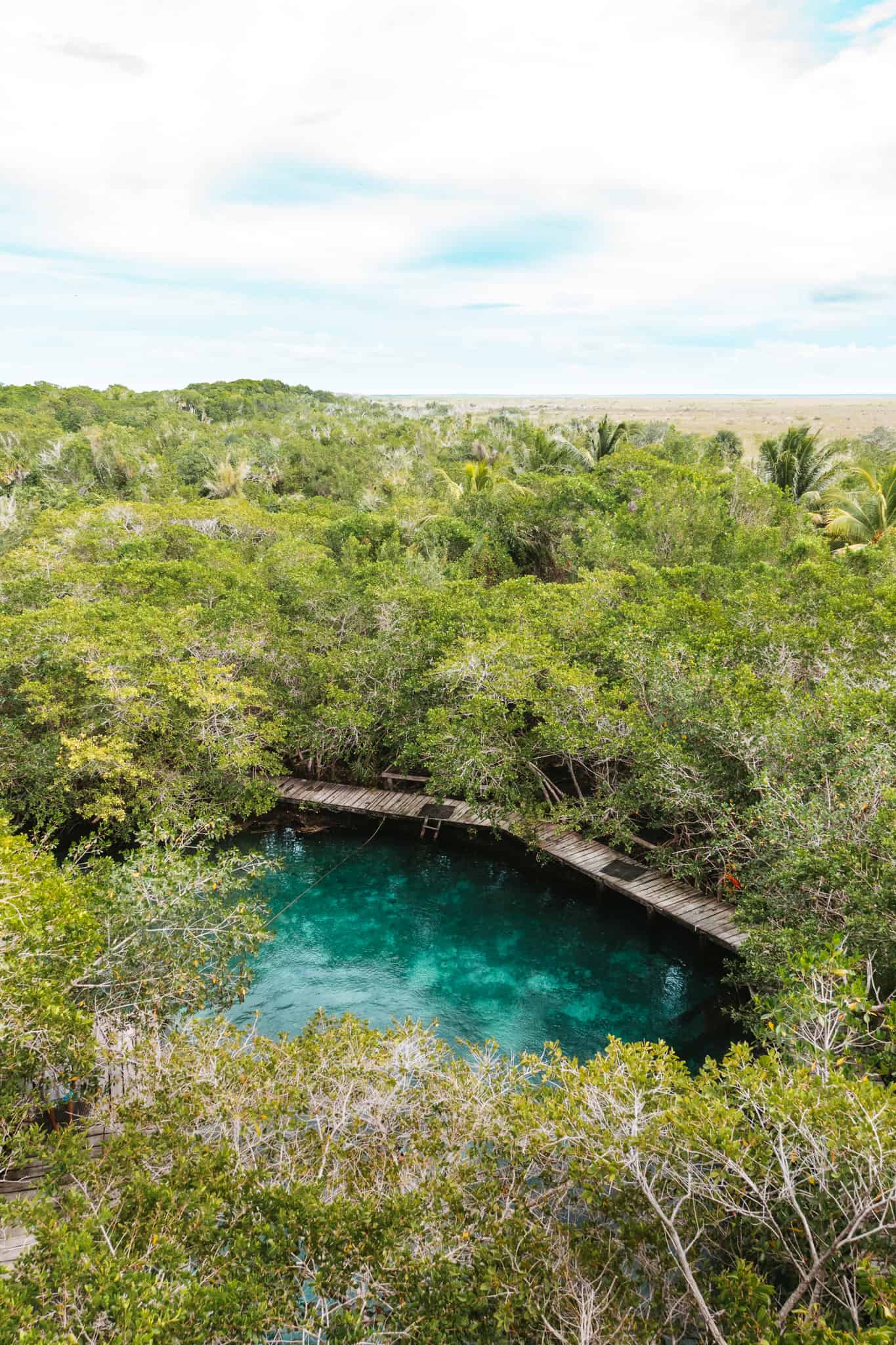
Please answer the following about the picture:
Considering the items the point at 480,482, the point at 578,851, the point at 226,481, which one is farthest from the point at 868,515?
the point at 226,481

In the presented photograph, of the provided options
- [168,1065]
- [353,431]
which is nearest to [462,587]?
[168,1065]

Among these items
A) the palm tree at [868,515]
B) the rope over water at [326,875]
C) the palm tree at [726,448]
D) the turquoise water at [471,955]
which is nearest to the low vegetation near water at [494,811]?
the palm tree at [868,515]

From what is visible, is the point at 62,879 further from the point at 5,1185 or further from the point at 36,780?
the point at 36,780

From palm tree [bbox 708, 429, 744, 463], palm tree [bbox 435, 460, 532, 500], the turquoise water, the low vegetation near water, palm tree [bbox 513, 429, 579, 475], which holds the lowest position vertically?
the turquoise water


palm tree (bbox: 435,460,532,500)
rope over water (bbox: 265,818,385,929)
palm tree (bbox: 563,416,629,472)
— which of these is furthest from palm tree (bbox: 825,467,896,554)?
rope over water (bbox: 265,818,385,929)

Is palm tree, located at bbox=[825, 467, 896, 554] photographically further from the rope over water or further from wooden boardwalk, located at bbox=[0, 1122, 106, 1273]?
wooden boardwalk, located at bbox=[0, 1122, 106, 1273]

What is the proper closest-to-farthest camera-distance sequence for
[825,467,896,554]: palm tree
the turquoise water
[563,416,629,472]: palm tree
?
the turquoise water < [825,467,896,554]: palm tree < [563,416,629,472]: palm tree
